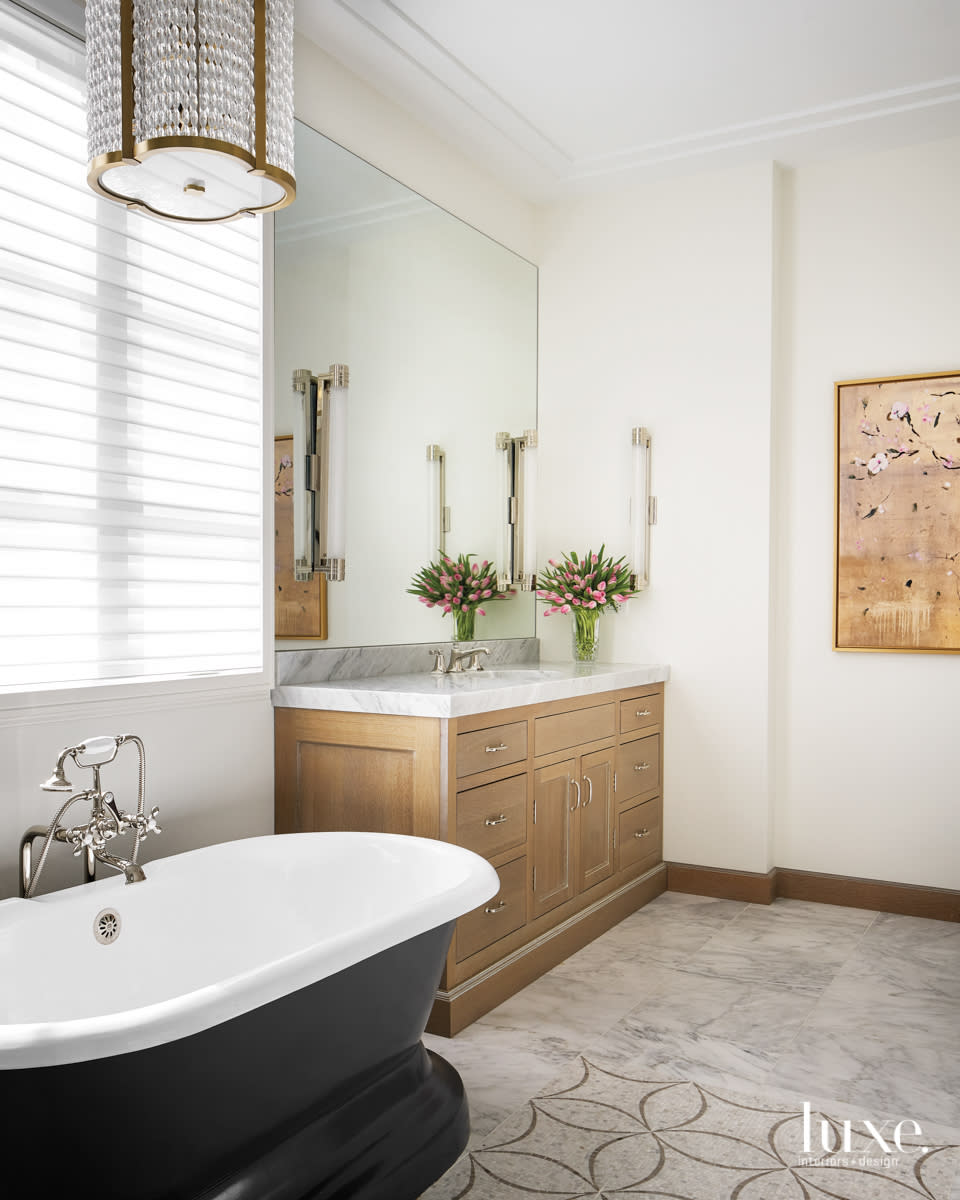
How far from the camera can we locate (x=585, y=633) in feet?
Result: 12.7

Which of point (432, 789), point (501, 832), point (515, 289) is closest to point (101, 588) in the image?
point (432, 789)

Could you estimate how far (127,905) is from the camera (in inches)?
77.7

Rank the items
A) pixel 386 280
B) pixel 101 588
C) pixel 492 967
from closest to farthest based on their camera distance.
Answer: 1. pixel 101 588
2. pixel 492 967
3. pixel 386 280

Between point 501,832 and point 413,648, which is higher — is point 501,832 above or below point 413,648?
below

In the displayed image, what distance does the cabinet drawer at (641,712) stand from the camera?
3541 mm

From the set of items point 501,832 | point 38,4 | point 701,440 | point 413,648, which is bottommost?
point 501,832

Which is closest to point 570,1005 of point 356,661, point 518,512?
point 356,661

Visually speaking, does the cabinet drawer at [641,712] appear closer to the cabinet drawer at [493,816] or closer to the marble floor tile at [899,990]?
the cabinet drawer at [493,816]

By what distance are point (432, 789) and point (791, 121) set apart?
8.55 feet

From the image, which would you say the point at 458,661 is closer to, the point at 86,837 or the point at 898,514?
the point at 86,837

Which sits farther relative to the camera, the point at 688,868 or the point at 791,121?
the point at 688,868

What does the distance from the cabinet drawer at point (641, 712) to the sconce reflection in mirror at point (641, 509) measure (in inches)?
17.5

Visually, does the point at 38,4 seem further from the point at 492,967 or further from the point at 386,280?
the point at 492,967

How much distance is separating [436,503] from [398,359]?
1.71 feet
